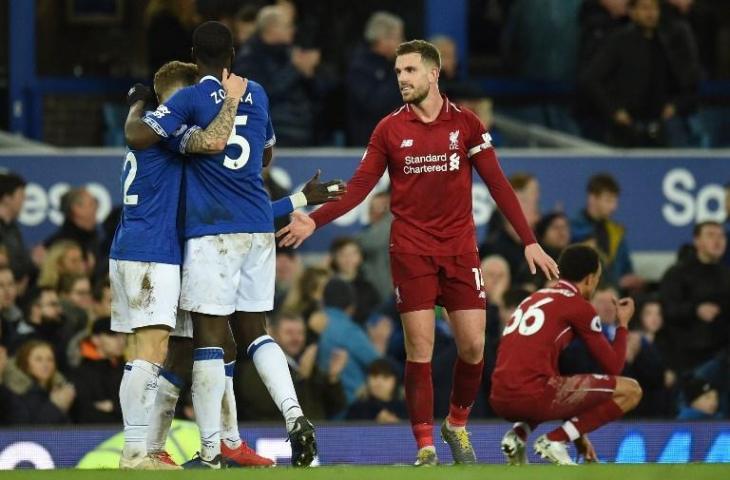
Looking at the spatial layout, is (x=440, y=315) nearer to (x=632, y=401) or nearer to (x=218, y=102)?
(x=632, y=401)

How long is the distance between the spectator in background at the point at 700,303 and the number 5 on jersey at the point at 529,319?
12.2 feet

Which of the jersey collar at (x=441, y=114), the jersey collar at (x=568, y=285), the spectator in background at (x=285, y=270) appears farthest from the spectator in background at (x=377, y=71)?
the jersey collar at (x=441, y=114)

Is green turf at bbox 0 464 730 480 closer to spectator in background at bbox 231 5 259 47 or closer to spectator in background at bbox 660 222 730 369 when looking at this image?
spectator in background at bbox 660 222 730 369

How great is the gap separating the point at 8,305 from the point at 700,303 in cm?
505

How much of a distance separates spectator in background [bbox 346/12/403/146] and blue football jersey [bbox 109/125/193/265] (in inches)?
229

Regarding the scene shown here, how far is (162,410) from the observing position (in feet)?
31.4

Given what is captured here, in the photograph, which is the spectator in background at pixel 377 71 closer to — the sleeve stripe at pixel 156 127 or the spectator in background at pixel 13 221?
the spectator in background at pixel 13 221

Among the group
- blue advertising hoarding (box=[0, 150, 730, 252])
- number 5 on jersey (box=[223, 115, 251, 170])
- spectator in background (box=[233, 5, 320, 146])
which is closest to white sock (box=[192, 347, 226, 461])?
number 5 on jersey (box=[223, 115, 251, 170])

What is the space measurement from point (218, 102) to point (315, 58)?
20.2ft

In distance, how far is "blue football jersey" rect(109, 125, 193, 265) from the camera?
30.4 ft

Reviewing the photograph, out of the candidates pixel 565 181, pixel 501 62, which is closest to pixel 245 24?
pixel 565 181

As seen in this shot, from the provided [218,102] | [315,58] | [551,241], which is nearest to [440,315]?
[551,241]

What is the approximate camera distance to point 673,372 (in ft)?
46.5

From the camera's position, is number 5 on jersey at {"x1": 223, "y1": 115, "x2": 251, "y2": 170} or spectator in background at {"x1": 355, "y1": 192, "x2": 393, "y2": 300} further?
spectator in background at {"x1": 355, "y1": 192, "x2": 393, "y2": 300}
